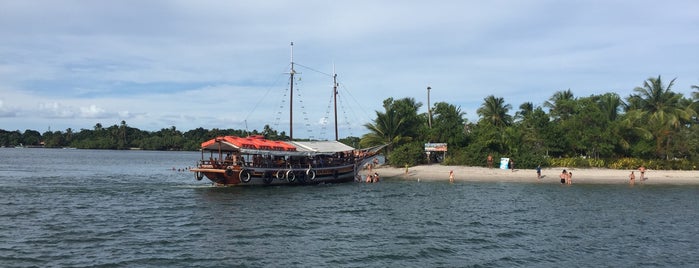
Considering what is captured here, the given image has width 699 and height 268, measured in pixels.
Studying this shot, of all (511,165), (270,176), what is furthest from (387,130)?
(270,176)

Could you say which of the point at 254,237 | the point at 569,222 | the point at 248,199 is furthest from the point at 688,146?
the point at 254,237

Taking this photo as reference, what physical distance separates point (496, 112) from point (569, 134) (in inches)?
564

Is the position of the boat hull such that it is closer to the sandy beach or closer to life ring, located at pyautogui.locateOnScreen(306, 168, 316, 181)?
life ring, located at pyautogui.locateOnScreen(306, 168, 316, 181)

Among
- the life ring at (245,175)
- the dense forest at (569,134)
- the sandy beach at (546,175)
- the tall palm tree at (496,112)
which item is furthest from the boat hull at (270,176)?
the tall palm tree at (496,112)

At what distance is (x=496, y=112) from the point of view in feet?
226

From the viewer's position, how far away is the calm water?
59.2ft

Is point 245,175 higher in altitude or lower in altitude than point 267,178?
higher

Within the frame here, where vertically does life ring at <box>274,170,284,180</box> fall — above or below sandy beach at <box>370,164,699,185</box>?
above

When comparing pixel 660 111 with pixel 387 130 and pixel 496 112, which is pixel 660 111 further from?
pixel 387 130

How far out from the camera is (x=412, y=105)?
64500 mm

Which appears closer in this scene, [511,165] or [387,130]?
[511,165]

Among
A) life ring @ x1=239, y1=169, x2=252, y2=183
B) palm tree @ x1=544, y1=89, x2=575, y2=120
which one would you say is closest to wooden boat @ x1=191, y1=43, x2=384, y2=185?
life ring @ x1=239, y1=169, x2=252, y2=183

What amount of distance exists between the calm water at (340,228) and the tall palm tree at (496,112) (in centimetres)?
3062

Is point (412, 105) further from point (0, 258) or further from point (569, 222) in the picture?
point (0, 258)
